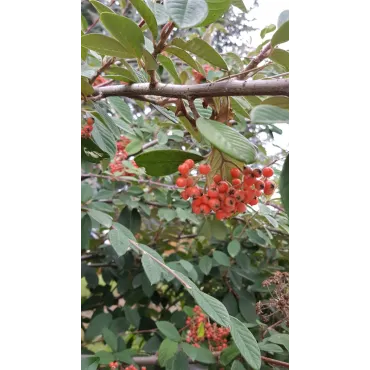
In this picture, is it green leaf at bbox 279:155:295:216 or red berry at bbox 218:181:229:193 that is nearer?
green leaf at bbox 279:155:295:216

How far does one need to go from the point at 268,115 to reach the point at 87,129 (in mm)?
409

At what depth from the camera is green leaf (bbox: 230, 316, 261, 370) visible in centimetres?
50

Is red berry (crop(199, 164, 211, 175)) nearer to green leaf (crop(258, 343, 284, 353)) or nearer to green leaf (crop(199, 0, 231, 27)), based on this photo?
green leaf (crop(199, 0, 231, 27))

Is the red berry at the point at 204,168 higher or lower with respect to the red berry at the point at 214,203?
higher

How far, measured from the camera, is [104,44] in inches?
18.3

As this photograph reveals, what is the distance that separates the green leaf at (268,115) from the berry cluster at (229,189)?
119mm

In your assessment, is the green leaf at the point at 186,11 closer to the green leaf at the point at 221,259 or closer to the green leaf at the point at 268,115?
the green leaf at the point at 268,115

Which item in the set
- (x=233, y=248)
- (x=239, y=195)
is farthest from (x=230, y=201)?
(x=233, y=248)

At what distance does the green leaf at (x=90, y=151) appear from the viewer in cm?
66

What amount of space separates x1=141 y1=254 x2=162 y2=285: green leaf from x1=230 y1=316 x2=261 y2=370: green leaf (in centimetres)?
16

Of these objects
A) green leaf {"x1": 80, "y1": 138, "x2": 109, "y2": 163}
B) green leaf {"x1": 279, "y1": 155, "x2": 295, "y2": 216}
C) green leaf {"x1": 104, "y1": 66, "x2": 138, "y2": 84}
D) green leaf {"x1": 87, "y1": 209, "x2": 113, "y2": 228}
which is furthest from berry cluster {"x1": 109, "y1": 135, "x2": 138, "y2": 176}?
green leaf {"x1": 279, "y1": 155, "x2": 295, "y2": 216}

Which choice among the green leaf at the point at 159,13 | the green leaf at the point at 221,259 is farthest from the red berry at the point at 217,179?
the green leaf at the point at 221,259
